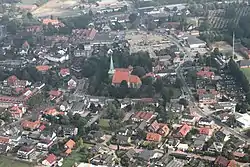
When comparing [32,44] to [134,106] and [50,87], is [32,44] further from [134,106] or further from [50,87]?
[134,106]

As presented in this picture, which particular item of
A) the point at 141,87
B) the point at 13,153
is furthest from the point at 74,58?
the point at 13,153

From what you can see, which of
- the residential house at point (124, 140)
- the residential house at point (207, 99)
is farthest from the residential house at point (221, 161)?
the residential house at point (207, 99)

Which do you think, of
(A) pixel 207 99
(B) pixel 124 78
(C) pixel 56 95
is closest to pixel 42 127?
(C) pixel 56 95

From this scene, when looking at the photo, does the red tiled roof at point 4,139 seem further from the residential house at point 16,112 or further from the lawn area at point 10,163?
the residential house at point 16,112

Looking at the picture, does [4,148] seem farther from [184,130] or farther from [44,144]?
[184,130]

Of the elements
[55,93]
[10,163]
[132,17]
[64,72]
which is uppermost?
[132,17]

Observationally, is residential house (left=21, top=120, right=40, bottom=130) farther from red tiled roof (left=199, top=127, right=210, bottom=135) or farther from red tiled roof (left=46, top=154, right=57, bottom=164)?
red tiled roof (left=199, top=127, right=210, bottom=135)
